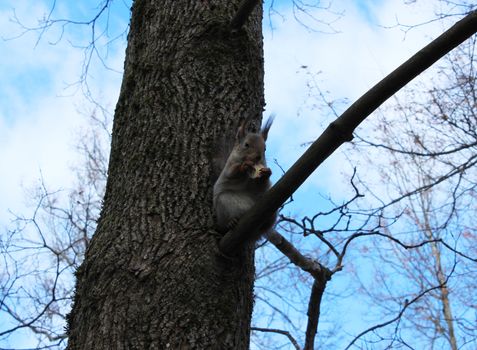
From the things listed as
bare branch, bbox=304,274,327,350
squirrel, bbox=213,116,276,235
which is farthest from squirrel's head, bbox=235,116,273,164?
bare branch, bbox=304,274,327,350

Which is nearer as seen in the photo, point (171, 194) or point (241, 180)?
point (171, 194)

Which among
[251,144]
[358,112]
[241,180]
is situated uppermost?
[251,144]

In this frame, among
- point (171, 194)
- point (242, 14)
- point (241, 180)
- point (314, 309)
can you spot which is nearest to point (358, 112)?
point (171, 194)

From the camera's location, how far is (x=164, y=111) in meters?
2.82

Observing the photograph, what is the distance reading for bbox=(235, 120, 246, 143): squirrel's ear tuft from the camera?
2.94 m

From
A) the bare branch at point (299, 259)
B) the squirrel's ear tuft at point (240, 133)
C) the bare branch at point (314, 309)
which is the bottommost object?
the bare branch at point (314, 309)

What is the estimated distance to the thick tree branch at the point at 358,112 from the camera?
1.94 m

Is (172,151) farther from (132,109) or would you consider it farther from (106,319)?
(106,319)

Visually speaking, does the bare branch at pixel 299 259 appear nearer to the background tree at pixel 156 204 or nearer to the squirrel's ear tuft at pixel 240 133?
the background tree at pixel 156 204

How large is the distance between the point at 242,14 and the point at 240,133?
24.0 inches

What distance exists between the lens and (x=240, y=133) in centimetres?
296

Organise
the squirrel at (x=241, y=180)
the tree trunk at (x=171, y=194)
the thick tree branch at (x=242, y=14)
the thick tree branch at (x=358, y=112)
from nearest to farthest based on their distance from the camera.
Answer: the thick tree branch at (x=358, y=112) < the tree trunk at (x=171, y=194) < the squirrel at (x=241, y=180) < the thick tree branch at (x=242, y=14)

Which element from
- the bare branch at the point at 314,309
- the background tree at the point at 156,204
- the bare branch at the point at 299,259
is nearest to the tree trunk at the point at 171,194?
A: the background tree at the point at 156,204

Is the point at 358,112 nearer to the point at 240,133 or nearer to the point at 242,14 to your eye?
the point at 240,133
